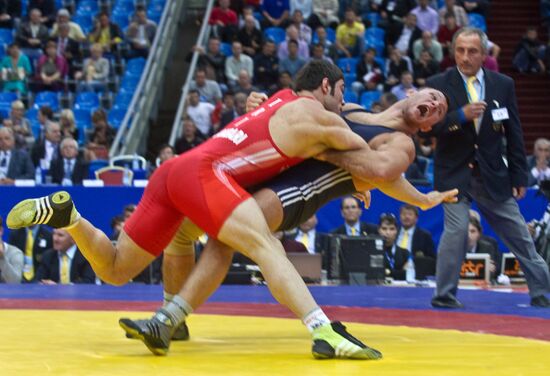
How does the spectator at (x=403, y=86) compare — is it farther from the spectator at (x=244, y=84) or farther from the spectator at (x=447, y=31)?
the spectator at (x=244, y=84)

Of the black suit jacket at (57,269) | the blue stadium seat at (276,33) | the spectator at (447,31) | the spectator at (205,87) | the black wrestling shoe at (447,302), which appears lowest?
the black suit jacket at (57,269)

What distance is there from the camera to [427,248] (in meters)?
10.0

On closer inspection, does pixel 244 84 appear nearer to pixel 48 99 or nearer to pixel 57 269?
pixel 48 99

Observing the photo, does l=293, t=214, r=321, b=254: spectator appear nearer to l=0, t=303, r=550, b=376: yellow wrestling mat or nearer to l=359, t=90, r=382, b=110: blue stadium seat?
l=0, t=303, r=550, b=376: yellow wrestling mat

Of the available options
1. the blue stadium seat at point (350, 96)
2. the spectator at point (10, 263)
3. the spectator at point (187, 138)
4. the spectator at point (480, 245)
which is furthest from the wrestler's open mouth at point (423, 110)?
the blue stadium seat at point (350, 96)

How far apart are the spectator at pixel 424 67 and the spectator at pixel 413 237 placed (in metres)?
5.17

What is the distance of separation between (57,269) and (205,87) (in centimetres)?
553

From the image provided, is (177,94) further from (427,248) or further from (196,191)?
(196,191)

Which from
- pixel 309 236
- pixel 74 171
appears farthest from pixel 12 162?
pixel 309 236

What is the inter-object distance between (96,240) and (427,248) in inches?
201

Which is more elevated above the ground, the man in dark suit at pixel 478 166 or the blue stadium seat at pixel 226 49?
the man in dark suit at pixel 478 166

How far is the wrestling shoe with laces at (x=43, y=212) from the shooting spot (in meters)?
5.10

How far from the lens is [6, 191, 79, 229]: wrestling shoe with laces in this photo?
5.10 metres

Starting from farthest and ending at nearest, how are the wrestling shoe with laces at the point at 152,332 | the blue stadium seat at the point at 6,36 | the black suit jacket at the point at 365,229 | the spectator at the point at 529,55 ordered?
the spectator at the point at 529,55, the blue stadium seat at the point at 6,36, the black suit jacket at the point at 365,229, the wrestling shoe with laces at the point at 152,332
